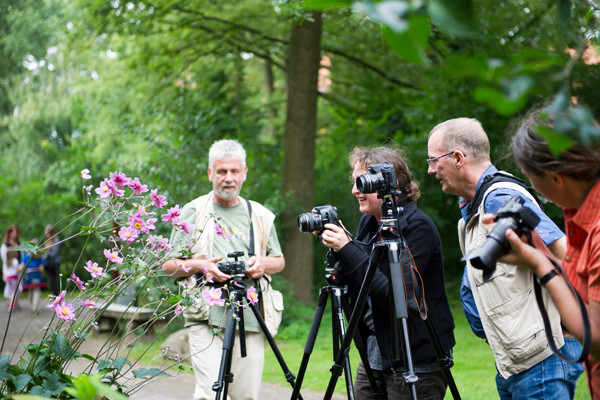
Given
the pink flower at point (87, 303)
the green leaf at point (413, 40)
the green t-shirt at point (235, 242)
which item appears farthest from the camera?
the green t-shirt at point (235, 242)

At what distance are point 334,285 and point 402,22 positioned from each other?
8.38 ft

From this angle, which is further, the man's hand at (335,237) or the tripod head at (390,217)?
the man's hand at (335,237)

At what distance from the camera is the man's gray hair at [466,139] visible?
270 centimetres

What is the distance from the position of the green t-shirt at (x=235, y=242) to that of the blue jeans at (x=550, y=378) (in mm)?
1659

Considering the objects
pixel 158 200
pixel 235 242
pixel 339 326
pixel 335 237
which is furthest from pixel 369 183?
pixel 235 242

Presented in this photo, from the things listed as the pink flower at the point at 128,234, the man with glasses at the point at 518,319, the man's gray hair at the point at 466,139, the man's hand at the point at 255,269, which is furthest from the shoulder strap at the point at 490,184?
the pink flower at the point at 128,234

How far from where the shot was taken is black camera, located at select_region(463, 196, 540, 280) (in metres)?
1.58

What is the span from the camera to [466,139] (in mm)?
2719

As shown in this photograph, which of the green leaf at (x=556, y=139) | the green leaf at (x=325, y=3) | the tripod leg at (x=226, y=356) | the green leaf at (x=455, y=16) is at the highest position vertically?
the green leaf at (x=325, y=3)

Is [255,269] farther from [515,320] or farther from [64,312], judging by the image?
[515,320]

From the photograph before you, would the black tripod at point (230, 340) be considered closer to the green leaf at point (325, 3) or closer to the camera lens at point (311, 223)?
the camera lens at point (311, 223)

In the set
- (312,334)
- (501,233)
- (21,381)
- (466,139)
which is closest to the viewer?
(501,233)

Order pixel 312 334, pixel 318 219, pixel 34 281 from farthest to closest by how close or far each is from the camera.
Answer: pixel 34 281
pixel 312 334
pixel 318 219

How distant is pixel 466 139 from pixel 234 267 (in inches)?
53.8
